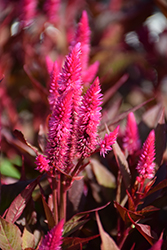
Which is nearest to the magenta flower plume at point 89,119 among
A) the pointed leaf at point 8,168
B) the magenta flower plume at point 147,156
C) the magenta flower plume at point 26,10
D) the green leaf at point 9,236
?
the magenta flower plume at point 147,156

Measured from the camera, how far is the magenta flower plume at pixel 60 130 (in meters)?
0.57

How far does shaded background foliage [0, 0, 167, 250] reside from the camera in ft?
2.71

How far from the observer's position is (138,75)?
214 cm

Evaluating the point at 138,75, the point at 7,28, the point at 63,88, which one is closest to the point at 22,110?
the point at 7,28

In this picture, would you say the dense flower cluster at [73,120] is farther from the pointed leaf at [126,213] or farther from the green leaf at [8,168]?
the green leaf at [8,168]

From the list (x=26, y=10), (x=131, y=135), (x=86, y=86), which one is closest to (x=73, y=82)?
(x=131, y=135)

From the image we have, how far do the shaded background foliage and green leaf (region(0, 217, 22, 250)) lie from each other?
11 cm

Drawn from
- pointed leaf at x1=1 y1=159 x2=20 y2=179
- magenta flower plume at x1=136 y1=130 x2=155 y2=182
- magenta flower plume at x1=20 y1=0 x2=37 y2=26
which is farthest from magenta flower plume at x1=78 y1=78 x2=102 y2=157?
magenta flower plume at x1=20 y1=0 x2=37 y2=26

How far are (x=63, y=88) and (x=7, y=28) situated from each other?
966mm

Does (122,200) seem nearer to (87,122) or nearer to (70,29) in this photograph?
(87,122)

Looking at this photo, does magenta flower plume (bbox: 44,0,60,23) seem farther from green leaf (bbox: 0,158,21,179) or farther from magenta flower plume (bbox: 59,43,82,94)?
magenta flower plume (bbox: 59,43,82,94)

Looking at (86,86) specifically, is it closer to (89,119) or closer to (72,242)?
(89,119)

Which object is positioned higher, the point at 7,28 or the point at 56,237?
the point at 7,28

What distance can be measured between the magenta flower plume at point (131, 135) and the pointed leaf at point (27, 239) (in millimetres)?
332
